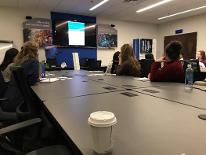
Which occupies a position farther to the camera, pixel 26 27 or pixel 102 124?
pixel 26 27

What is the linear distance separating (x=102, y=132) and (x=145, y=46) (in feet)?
25.8

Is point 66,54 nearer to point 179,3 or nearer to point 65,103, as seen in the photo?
point 179,3

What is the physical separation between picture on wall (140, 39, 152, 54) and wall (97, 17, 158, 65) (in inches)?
14.7

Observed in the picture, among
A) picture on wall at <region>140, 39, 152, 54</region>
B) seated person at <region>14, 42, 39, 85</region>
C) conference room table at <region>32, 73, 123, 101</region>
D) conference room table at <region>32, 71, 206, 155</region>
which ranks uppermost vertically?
picture on wall at <region>140, 39, 152, 54</region>

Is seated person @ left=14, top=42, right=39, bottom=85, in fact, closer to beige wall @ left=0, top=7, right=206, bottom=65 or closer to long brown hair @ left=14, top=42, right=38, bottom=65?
long brown hair @ left=14, top=42, right=38, bottom=65

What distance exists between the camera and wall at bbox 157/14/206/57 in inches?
277

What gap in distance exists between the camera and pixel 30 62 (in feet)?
7.26

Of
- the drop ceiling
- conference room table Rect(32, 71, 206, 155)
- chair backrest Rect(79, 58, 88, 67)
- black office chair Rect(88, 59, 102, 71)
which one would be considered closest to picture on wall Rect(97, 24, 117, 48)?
the drop ceiling

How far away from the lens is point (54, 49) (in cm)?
638

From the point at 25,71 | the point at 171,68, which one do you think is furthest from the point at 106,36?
the point at 25,71

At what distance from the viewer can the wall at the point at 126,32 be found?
7.62 m

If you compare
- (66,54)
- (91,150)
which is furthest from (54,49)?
(91,150)

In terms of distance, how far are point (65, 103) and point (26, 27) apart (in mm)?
5466

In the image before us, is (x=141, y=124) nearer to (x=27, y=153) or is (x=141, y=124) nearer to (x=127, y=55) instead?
(x=27, y=153)
